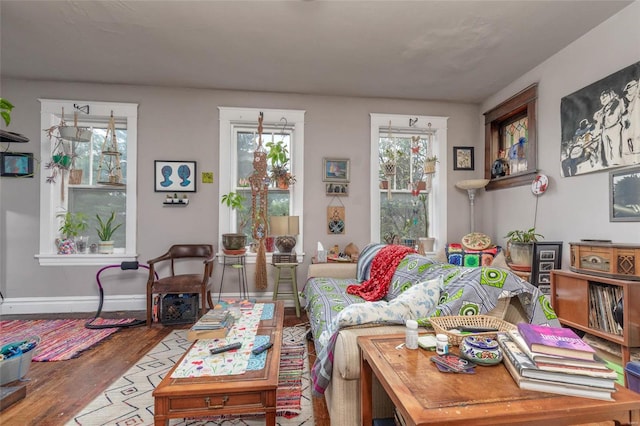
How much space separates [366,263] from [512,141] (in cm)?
249

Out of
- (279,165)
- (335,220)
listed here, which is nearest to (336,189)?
(335,220)

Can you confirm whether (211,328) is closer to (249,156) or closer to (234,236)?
(234,236)

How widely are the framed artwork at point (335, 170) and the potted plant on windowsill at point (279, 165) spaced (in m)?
0.44

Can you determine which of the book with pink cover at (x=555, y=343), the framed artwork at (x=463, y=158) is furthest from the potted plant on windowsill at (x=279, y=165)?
the book with pink cover at (x=555, y=343)

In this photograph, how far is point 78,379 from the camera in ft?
6.77

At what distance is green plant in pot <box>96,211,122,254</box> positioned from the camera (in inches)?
141

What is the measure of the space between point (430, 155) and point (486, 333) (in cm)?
333

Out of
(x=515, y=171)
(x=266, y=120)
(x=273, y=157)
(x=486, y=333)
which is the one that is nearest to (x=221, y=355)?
(x=486, y=333)

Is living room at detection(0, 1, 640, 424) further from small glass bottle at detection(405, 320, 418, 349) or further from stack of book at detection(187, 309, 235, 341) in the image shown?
small glass bottle at detection(405, 320, 418, 349)

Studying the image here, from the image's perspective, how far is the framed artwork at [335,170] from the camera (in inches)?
152

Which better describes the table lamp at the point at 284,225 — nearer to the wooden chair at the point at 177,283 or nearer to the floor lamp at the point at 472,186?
the wooden chair at the point at 177,283

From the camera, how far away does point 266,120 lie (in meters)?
3.81

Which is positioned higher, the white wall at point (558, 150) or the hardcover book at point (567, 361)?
the white wall at point (558, 150)

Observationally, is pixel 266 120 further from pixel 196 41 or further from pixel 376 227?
pixel 376 227
